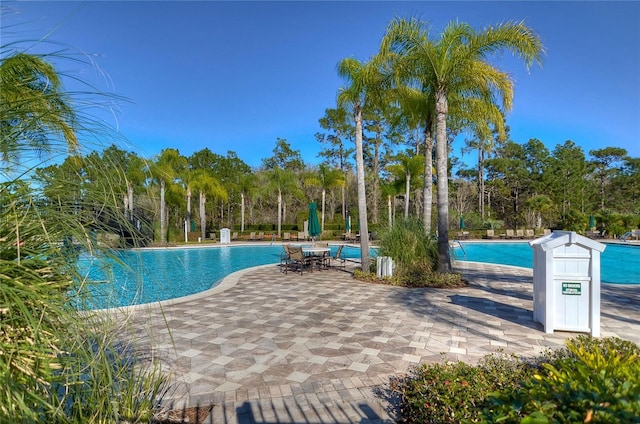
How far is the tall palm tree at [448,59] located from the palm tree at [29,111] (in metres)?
7.38

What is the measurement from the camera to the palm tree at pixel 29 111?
1235mm

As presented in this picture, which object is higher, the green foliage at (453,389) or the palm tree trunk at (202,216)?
the palm tree trunk at (202,216)

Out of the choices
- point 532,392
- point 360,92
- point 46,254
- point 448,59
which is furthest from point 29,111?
point 360,92

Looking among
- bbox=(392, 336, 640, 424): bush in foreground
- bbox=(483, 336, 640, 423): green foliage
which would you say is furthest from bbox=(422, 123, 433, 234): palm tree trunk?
bbox=(483, 336, 640, 423): green foliage

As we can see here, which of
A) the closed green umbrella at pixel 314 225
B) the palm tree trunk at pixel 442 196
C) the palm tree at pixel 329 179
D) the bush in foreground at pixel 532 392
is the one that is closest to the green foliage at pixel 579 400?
the bush in foreground at pixel 532 392

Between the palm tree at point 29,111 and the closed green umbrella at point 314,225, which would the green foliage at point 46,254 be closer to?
the palm tree at point 29,111

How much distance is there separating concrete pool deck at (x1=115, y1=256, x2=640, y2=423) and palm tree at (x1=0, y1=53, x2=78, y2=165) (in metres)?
0.91

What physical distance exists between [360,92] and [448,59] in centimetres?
236

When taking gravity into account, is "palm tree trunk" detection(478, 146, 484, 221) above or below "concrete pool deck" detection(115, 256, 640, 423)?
above

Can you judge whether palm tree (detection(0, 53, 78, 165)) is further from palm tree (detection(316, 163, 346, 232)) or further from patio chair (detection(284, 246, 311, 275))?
palm tree (detection(316, 163, 346, 232))

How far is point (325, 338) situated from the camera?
13.3 feet

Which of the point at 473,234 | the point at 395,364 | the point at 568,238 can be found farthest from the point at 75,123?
the point at 473,234

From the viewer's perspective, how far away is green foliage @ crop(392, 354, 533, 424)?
6.88ft

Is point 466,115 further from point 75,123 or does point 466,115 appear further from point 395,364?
point 75,123
